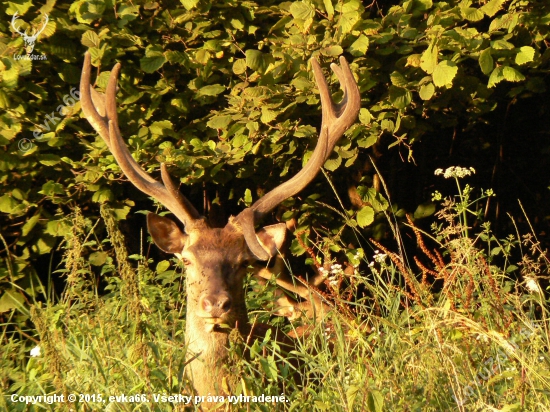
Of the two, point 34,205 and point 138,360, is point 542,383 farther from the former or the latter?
point 34,205

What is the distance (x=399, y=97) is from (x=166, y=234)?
69.2 inches

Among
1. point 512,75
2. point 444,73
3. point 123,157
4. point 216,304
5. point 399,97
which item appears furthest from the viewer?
point 399,97

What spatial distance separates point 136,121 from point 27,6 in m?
1.05

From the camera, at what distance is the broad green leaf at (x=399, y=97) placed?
6.09 m

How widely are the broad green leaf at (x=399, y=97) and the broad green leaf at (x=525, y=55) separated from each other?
2.21ft

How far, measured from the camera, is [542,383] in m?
3.73

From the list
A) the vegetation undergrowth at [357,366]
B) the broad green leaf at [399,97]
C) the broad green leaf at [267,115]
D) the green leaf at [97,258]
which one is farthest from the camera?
the green leaf at [97,258]

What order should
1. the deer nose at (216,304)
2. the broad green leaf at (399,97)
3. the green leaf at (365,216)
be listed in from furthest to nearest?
the green leaf at (365,216)
the broad green leaf at (399,97)
the deer nose at (216,304)

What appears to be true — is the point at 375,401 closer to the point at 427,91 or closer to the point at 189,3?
the point at 427,91

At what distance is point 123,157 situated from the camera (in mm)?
5441

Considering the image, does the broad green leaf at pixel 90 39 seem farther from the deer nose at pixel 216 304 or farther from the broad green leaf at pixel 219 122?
the deer nose at pixel 216 304

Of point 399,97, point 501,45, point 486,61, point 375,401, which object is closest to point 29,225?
point 399,97

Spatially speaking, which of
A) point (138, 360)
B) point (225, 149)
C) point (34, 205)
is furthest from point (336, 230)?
point (138, 360)

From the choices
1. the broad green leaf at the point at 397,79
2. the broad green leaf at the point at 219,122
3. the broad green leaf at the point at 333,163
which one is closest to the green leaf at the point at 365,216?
the broad green leaf at the point at 333,163
